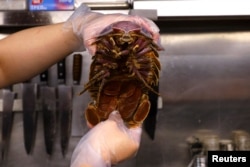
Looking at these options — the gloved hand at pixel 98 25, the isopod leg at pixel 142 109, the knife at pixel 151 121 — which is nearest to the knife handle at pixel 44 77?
the knife at pixel 151 121

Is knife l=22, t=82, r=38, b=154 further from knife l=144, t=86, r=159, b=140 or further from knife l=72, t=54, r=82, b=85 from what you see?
knife l=144, t=86, r=159, b=140

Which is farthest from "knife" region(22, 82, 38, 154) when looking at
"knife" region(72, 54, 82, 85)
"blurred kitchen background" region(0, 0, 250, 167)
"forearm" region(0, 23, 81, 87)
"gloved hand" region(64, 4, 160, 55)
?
"gloved hand" region(64, 4, 160, 55)

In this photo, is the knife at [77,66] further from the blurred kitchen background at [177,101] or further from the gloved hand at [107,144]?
the gloved hand at [107,144]

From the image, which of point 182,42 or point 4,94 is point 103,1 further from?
Result: point 4,94

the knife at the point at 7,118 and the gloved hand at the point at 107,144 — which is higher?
the gloved hand at the point at 107,144

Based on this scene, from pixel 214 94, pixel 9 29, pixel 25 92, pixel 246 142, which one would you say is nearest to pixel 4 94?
pixel 25 92

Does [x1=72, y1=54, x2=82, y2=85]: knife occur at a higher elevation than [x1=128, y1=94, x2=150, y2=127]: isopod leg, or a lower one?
lower

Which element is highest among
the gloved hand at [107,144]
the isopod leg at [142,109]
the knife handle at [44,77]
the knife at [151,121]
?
the isopod leg at [142,109]
